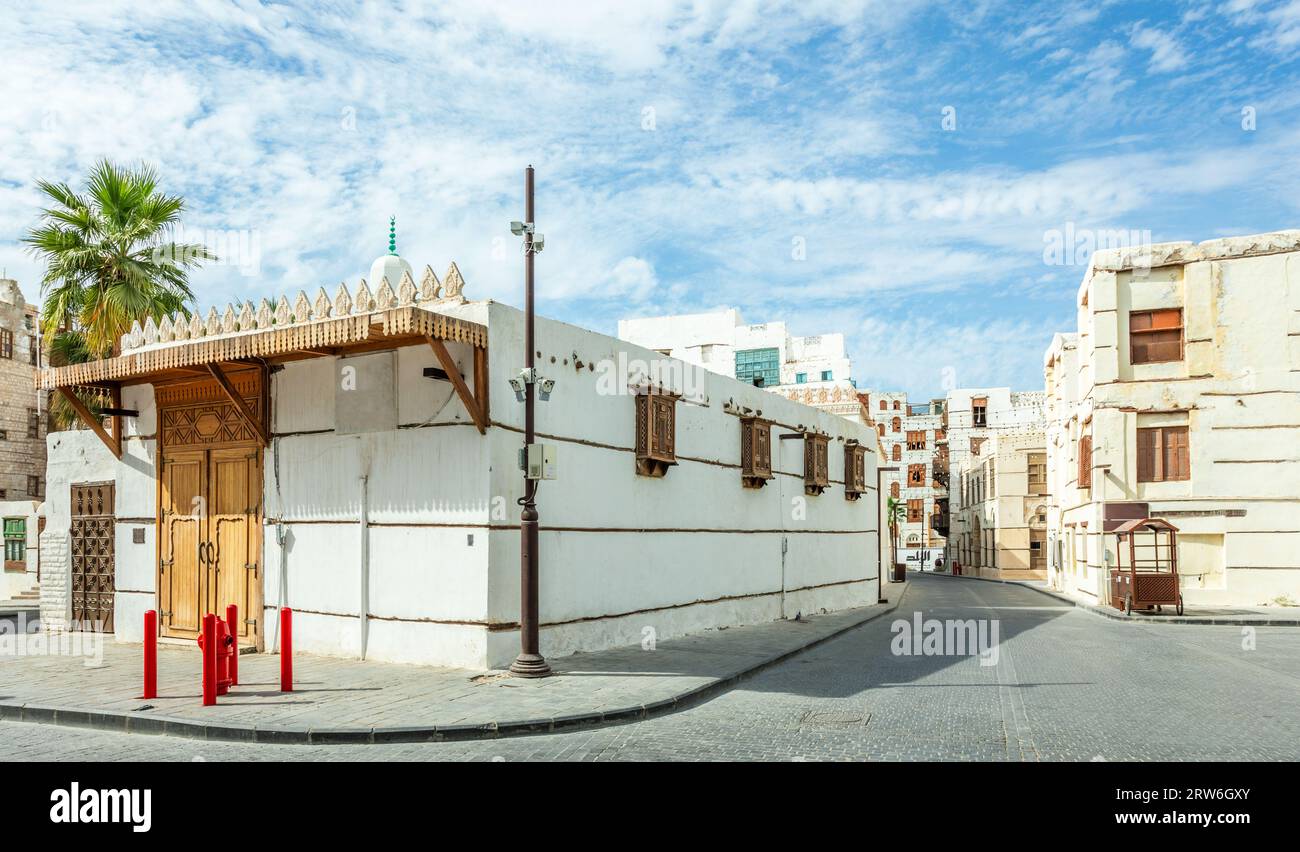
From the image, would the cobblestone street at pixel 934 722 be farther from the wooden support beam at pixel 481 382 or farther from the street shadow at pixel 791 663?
the wooden support beam at pixel 481 382

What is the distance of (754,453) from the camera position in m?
20.5

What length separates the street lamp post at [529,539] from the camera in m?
12.3

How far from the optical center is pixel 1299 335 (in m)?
27.0

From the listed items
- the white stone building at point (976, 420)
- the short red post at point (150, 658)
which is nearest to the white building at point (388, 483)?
the short red post at point (150, 658)

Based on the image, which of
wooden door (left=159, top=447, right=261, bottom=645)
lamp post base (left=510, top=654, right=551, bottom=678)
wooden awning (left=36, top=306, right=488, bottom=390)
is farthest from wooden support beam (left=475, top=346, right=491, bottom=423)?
wooden door (left=159, top=447, right=261, bottom=645)

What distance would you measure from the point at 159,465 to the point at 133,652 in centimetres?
294

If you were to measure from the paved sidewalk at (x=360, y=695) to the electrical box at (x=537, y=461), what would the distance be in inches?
98.1

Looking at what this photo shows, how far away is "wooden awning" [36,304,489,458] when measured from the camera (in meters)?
12.0

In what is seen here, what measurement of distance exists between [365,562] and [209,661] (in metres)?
3.48

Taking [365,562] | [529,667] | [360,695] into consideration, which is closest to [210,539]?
[365,562]
